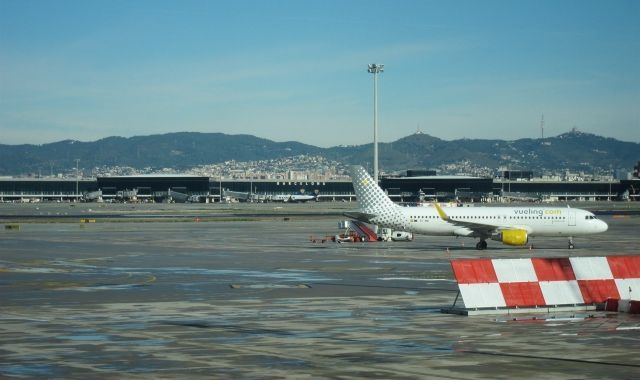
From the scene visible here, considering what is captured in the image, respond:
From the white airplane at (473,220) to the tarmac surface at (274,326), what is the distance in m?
13.4

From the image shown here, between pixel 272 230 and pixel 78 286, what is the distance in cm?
6082

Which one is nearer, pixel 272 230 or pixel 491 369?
pixel 491 369

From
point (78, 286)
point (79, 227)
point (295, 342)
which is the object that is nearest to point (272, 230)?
point (79, 227)

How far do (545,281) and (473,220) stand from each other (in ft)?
145

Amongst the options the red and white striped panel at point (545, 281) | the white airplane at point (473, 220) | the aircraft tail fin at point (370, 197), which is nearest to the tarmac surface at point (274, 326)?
the red and white striped panel at point (545, 281)

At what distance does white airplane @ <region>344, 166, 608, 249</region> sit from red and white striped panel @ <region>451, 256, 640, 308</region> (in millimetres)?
41254

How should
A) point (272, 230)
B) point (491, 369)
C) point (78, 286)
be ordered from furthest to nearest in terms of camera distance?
point (272, 230) → point (78, 286) → point (491, 369)

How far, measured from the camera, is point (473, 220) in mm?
76875

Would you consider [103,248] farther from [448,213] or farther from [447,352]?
[447,352]

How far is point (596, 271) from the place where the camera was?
110 feet

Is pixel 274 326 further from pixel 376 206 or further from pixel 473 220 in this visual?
pixel 473 220

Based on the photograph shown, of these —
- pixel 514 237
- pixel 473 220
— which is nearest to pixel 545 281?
pixel 514 237

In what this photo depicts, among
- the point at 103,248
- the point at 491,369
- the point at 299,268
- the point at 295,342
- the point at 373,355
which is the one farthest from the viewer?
the point at 103,248

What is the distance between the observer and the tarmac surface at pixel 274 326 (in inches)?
886
